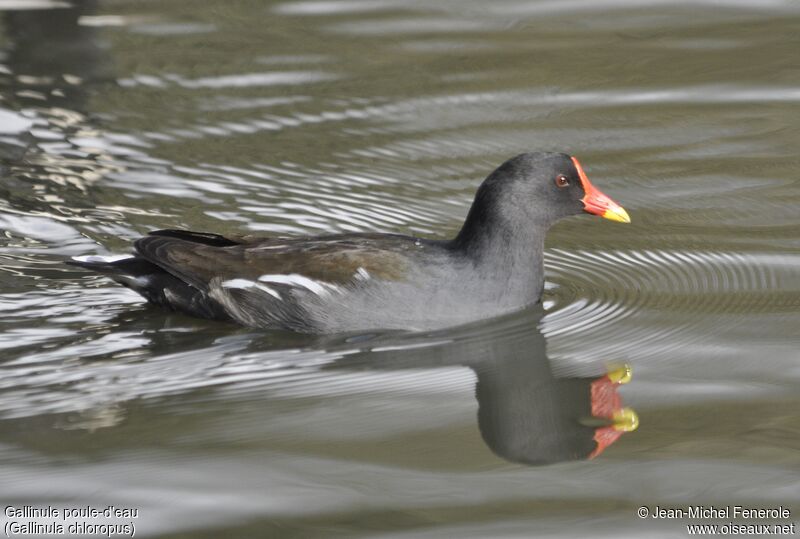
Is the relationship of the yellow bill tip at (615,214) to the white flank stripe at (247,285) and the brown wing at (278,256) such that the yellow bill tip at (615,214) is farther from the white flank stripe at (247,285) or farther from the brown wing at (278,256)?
the white flank stripe at (247,285)

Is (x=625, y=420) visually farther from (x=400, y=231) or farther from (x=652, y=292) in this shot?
(x=400, y=231)

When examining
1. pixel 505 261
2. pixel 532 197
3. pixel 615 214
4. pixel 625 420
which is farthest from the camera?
pixel 615 214

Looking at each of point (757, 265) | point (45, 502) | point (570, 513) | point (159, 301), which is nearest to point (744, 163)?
point (757, 265)

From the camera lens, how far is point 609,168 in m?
8.27

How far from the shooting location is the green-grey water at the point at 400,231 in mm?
4691

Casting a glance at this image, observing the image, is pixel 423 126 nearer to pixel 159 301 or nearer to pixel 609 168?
pixel 609 168

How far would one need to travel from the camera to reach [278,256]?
6.32m

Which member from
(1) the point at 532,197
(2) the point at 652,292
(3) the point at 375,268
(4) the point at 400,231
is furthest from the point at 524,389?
(4) the point at 400,231

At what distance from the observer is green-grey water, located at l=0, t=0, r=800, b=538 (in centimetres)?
469

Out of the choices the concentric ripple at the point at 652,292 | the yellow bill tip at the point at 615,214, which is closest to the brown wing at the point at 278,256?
the concentric ripple at the point at 652,292

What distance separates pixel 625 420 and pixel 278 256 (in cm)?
187

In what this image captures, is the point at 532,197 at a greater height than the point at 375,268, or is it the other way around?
the point at 532,197

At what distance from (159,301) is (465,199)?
2.08 metres

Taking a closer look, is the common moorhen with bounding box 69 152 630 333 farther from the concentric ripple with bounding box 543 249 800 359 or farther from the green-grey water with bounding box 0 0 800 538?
the concentric ripple with bounding box 543 249 800 359
